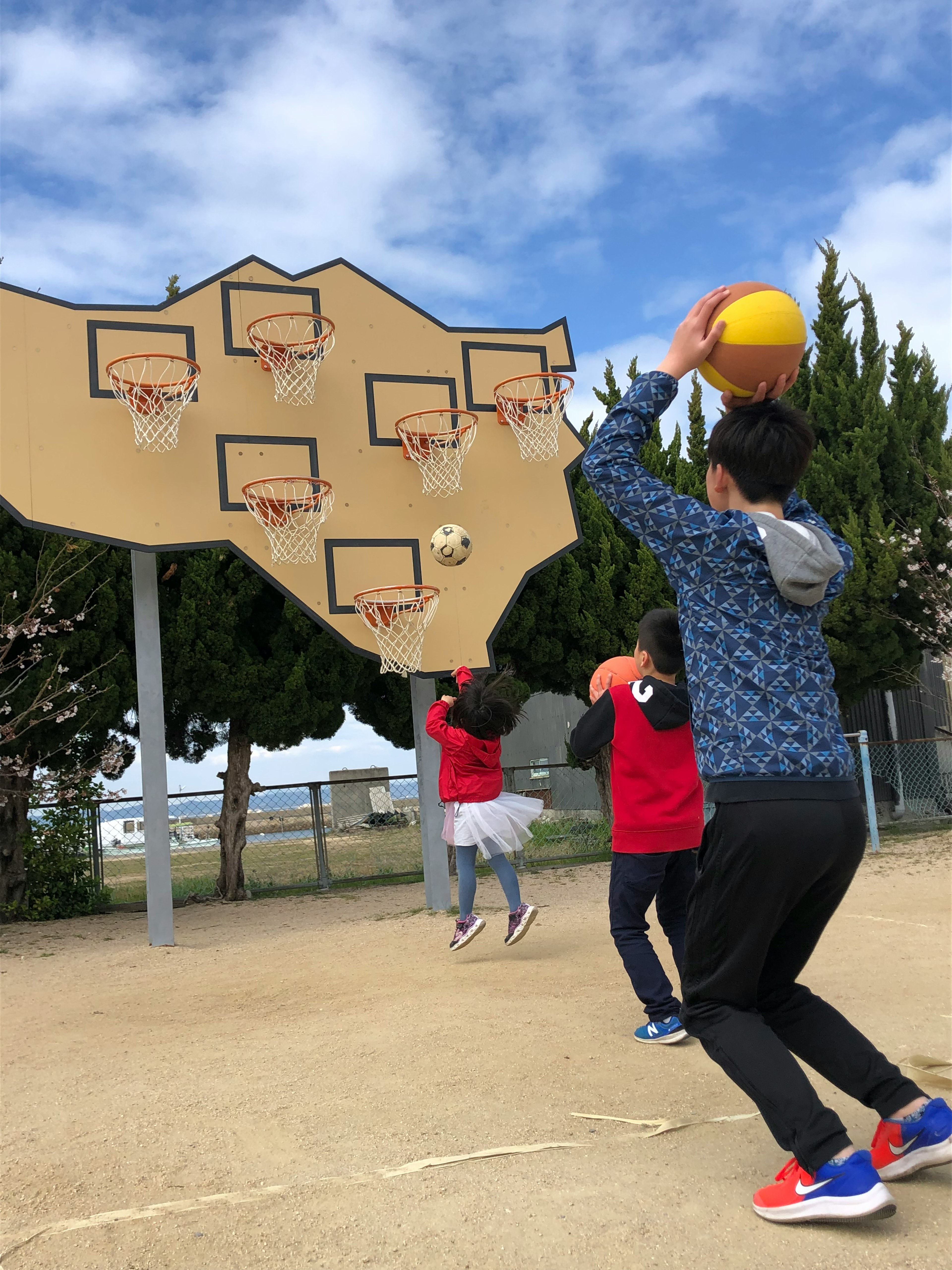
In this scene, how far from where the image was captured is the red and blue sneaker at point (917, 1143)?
2.43m

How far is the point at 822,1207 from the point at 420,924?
20.6ft

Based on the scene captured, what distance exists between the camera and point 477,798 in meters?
6.59

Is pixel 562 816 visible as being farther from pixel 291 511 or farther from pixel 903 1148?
pixel 903 1148

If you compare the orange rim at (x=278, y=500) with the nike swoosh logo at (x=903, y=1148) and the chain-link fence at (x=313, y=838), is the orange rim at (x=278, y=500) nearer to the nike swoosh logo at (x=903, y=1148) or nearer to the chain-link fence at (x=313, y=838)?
the chain-link fence at (x=313, y=838)

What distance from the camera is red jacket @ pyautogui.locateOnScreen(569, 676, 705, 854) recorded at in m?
3.95

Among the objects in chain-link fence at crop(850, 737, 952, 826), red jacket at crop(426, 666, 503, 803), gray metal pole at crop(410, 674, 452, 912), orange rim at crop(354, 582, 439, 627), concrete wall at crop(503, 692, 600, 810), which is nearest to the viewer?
red jacket at crop(426, 666, 503, 803)

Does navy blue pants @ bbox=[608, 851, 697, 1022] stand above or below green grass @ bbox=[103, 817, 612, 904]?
above

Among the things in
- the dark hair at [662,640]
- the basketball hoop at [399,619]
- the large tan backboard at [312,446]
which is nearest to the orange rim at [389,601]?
the basketball hoop at [399,619]

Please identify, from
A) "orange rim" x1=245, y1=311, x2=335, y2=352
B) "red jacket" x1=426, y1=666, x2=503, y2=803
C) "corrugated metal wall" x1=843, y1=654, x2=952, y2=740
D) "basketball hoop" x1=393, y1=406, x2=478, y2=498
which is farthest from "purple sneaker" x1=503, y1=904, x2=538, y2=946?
"corrugated metal wall" x1=843, y1=654, x2=952, y2=740

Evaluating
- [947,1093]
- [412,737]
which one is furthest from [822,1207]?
[412,737]

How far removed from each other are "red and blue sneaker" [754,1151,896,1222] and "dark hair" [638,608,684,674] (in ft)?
6.37

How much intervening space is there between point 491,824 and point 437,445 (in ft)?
13.9

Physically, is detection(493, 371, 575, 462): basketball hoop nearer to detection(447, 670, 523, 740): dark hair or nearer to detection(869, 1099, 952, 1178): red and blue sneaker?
detection(447, 670, 523, 740): dark hair

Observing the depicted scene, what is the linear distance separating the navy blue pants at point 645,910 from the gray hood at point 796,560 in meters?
1.97
